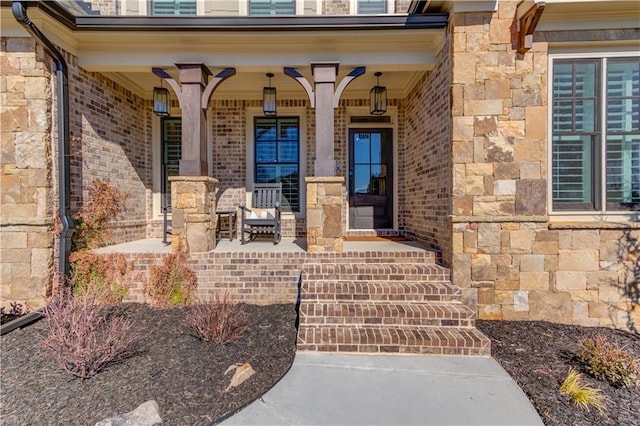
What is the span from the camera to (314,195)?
4.09 m

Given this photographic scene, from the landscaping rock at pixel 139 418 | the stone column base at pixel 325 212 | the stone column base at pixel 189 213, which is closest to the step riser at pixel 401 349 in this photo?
the landscaping rock at pixel 139 418

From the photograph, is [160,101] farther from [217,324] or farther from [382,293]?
[382,293]

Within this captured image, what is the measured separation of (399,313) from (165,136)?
5.59 meters

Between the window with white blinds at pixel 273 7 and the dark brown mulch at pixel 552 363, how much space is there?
6010 millimetres

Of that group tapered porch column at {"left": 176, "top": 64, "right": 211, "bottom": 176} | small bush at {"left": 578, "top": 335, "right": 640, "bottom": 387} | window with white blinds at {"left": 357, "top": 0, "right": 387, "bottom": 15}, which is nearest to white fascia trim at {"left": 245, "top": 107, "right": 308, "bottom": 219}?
tapered porch column at {"left": 176, "top": 64, "right": 211, "bottom": 176}

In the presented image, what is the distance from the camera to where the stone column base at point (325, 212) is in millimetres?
4078

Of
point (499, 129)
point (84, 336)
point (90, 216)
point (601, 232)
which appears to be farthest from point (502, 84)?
point (90, 216)

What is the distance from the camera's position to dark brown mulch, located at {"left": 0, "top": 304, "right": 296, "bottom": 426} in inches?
82.4

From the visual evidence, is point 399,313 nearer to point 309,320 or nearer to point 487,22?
point 309,320

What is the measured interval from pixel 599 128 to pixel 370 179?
344 centimetres

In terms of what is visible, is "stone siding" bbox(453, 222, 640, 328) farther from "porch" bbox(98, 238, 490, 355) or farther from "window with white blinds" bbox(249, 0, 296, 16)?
"window with white blinds" bbox(249, 0, 296, 16)

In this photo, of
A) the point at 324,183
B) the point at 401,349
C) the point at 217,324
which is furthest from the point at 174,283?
the point at 401,349

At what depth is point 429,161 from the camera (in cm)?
471

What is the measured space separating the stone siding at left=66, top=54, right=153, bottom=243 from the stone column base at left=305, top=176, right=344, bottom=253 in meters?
3.33
